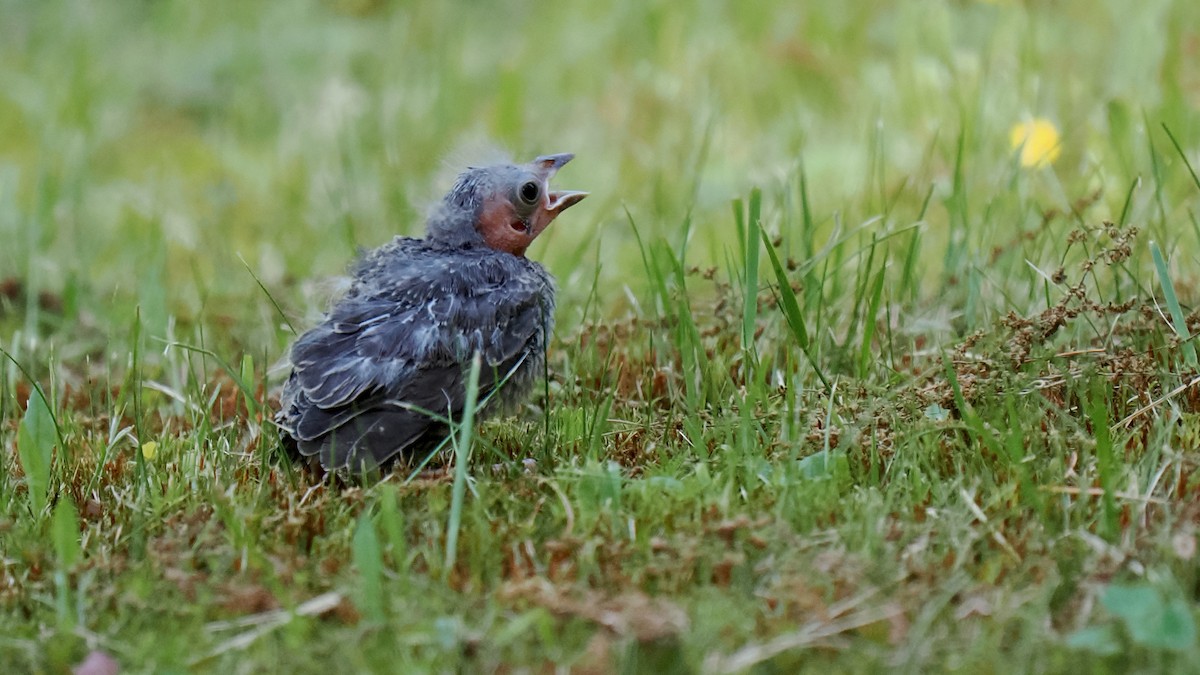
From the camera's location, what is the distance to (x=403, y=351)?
3.23m

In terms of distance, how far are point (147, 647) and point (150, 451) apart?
1087 mm

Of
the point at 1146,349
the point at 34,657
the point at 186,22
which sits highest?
the point at 186,22

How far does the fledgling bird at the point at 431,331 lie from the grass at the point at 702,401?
14 centimetres

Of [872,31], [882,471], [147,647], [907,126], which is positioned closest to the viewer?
[147,647]

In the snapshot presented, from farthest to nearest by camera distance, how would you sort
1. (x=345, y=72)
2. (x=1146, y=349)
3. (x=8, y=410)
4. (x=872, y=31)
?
1. (x=345, y=72)
2. (x=872, y=31)
3. (x=8, y=410)
4. (x=1146, y=349)

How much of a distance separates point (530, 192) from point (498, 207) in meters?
0.10

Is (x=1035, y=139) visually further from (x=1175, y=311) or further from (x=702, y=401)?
(x=702, y=401)

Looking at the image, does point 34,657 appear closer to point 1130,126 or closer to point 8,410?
point 8,410

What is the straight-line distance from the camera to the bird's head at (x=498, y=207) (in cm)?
362

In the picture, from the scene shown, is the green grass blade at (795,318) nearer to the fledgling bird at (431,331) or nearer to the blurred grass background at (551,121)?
the fledgling bird at (431,331)

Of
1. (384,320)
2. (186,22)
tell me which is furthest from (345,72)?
(384,320)

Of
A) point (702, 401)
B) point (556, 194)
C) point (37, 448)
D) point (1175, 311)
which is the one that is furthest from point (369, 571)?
point (1175, 311)

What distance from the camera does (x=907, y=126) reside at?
236 inches

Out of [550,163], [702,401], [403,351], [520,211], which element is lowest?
[702,401]
